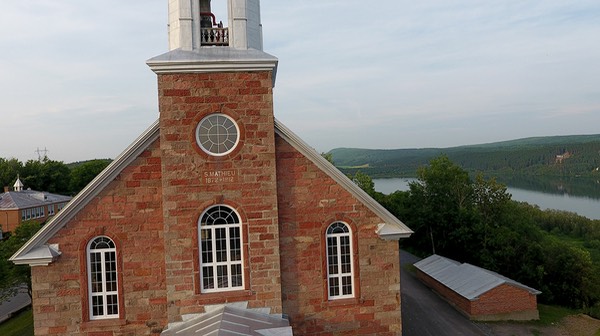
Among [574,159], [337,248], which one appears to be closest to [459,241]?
[337,248]

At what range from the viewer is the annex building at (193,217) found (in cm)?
1084

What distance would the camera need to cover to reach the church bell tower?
10.8 metres

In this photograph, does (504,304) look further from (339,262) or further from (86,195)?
(86,195)

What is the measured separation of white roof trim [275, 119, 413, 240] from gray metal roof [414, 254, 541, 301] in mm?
10754

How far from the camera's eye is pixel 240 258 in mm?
11328

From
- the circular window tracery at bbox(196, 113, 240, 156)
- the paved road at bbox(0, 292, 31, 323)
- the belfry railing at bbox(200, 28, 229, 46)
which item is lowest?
the paved road at bbox(0, 292, 31, 323)

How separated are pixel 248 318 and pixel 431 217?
985 inches

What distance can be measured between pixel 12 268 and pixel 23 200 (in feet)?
88.1

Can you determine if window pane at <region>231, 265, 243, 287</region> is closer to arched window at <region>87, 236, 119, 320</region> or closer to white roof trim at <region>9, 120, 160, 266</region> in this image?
arched window at <region>87, 236, 119, 320</region>

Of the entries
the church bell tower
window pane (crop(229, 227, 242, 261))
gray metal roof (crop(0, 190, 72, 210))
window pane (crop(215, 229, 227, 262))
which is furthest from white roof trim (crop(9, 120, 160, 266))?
gray metal roof (crop(0, 190, 72, 210))

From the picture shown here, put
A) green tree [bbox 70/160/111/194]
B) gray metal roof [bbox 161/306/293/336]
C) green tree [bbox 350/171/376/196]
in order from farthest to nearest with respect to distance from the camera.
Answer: green tree [bbox 70/160/111/194]
green tree [bbox 350/171/376/196]
gray metal roof [bbox 161/306/293/336]

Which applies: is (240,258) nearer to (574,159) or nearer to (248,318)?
(248,318)

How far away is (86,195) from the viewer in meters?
10.9

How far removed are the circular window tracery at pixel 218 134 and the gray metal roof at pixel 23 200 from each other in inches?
1515
